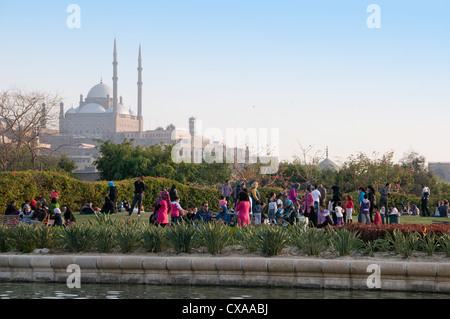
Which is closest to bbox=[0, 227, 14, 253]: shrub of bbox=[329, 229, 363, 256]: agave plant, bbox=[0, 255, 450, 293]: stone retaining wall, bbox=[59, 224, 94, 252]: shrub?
bbox=[59, 224, 94, 252]: shrub

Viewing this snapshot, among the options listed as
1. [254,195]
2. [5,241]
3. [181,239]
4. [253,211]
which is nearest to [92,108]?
[253,211]

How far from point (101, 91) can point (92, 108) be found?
8.24 metres

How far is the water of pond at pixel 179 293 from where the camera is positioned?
10.6 meters

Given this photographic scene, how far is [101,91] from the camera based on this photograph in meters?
192

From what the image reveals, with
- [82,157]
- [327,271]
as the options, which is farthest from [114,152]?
[82,157]

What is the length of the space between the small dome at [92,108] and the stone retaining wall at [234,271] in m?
175

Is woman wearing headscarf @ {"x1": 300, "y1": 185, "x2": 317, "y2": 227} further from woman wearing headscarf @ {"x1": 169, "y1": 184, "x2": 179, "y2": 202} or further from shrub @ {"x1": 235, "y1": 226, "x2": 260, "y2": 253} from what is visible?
shrub @ {"x1": 235, "y1": 226, "x2": 260, "y2": 253}

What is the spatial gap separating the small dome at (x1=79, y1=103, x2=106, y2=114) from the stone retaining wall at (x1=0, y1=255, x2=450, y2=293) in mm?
175225

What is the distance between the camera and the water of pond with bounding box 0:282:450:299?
34.9 ft

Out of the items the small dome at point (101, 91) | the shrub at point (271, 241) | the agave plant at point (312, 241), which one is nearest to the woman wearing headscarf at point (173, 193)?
the shrub at point (271, 241)

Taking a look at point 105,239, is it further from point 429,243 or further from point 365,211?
point 365,211

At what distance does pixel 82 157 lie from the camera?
154 meters

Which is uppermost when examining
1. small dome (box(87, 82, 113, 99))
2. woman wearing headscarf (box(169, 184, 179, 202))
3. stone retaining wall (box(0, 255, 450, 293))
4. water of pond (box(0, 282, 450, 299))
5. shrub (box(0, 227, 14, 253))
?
small dome (box(87, 82, 113, 99))
